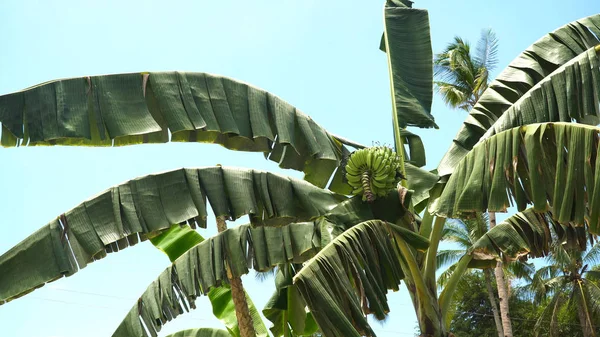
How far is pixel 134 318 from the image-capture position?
7.47 meters

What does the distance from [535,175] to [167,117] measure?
3084mm

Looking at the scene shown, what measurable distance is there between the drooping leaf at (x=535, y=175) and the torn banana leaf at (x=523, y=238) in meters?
1.31

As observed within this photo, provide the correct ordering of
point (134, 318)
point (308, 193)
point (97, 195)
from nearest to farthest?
point (97, 195) < point (308, 193) < point (134, 318)

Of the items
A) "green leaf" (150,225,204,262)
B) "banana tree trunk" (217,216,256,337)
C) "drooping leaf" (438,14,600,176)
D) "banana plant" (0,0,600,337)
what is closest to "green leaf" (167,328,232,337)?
"banana tree trunk" (217,216,256,337)

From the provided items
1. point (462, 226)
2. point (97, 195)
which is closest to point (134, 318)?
point (97, 195)

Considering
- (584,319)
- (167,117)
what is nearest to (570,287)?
(584,319)

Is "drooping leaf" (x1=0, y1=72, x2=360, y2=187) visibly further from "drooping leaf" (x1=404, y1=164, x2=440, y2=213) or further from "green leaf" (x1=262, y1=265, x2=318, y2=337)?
"green leaf" (x1=262, y1=265, x2=318, y2=337)

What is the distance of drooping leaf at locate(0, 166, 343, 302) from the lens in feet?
19.9

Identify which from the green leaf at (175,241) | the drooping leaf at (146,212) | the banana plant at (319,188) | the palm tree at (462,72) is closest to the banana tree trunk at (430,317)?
the banana plant at (319,188)

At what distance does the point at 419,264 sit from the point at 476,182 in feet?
3.76

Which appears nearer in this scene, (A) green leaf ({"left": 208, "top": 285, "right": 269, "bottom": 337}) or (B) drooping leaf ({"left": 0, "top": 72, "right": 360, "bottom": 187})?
(B) drooping leaf ({"left": 0, "top": 72, "right": 360, "bottom": 187})

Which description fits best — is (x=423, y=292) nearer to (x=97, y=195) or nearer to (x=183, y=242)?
(x=97, y=195)

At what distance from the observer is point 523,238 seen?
7.55m

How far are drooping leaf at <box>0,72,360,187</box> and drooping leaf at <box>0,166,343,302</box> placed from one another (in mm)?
415
